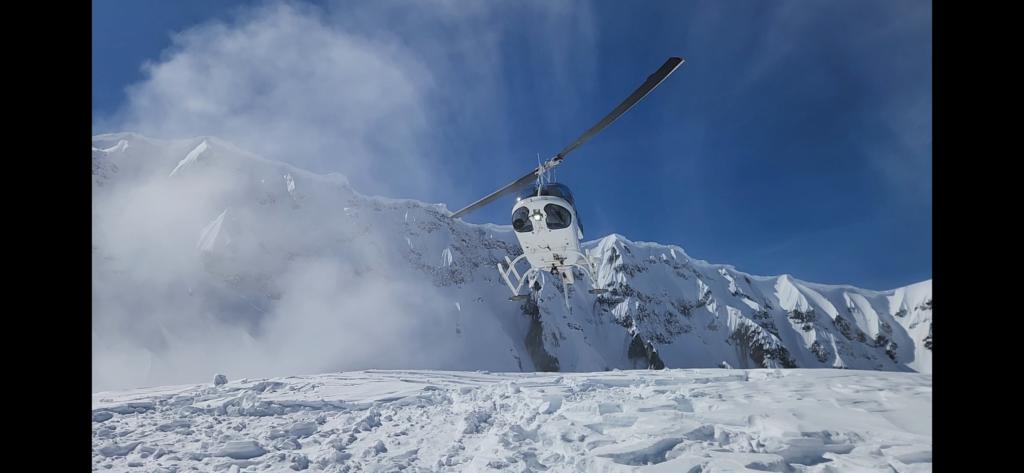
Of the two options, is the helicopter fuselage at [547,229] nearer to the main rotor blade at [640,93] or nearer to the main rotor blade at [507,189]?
the main rotor blade at [507,189]

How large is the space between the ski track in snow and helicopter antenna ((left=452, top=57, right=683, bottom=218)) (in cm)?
473

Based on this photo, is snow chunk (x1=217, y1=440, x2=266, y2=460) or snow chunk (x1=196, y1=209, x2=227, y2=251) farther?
snow chunk (x1=196, y1=209, x2=227, y2=251)

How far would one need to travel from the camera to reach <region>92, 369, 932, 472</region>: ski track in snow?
562cm

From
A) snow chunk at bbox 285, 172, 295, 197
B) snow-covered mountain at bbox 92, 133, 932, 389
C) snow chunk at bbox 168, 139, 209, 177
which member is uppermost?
snow chunk at bbox 168, 139, 209, 177

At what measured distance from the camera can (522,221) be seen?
10148 mm

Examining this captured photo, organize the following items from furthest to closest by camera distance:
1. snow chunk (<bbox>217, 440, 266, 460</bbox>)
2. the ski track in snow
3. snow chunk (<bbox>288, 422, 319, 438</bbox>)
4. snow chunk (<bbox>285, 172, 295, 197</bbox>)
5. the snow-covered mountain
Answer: snow chunk (<bbox>285, 172, 295, 197</bbox>) → the snow-covered mountain → snow chunk (<bbox>288, 422, 319, 438</bbox>) → snow chunk (<bbox>217, 440, 266, 460</bbox>) → the ski track in snow

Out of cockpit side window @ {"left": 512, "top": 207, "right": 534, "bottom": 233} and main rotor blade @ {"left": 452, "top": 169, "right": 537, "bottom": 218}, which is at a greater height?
main rotor blade @ {"left": 452, "top": 169, "right": 537, "bottom": 218}

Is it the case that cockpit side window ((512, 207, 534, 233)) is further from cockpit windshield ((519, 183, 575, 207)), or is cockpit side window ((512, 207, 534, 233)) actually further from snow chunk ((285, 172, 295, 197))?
snow chunk ((285, 172, 295, 197))

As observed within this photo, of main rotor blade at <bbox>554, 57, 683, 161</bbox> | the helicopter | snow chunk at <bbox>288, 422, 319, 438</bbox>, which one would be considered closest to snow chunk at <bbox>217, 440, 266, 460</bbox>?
snow chunk at <bbox>288, 422, 319, 438</bbox>

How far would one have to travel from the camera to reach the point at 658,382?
1111 centimetres

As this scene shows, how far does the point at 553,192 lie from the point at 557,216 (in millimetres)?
550

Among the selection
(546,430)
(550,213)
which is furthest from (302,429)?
(550,213)
